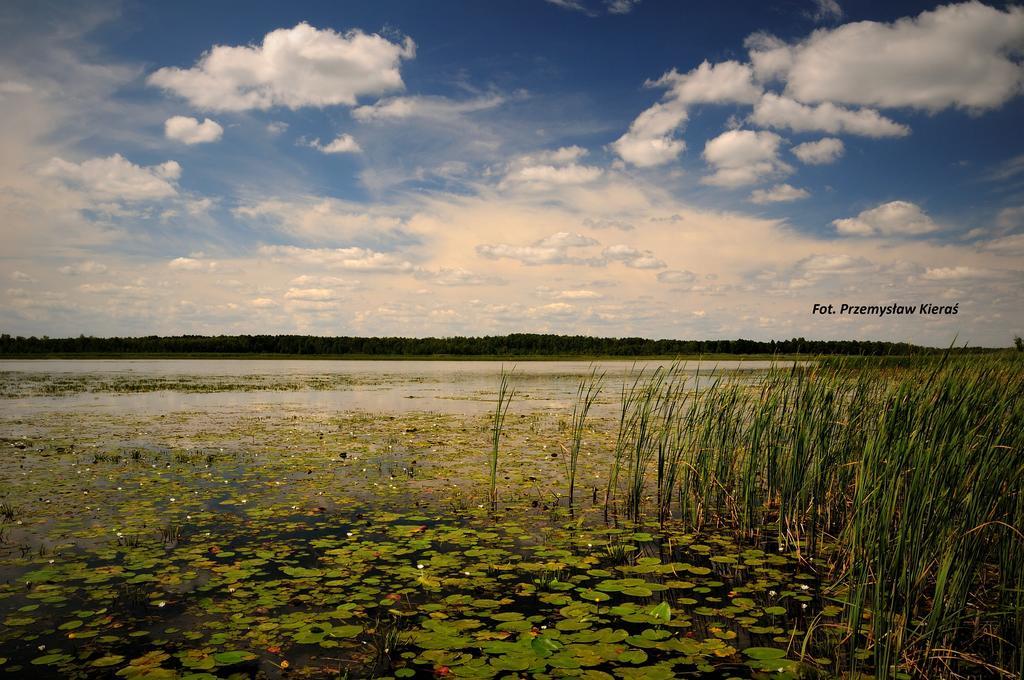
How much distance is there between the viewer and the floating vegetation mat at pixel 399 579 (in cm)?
497

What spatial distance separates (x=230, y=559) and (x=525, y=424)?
40.7ft

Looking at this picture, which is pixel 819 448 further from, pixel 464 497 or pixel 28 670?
pixel 28 670

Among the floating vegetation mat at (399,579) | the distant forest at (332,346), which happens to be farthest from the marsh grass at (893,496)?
the distant forest at (332,346)

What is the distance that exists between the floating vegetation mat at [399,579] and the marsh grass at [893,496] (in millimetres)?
149

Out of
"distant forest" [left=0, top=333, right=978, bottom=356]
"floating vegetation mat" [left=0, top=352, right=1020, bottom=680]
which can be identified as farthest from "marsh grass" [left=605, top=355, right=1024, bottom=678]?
"distant forest" [left=0, top=333, right=978, bottom=356]

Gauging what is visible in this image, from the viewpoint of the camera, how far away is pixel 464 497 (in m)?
10.4

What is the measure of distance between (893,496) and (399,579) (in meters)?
5.00

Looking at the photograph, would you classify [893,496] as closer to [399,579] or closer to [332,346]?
[399,579]

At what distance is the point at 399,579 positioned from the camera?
21.9ft

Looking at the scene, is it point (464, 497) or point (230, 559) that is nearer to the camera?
point (230, 559)

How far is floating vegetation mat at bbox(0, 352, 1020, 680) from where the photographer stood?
497 centimetres

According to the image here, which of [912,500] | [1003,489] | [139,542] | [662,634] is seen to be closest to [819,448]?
[1003,489]

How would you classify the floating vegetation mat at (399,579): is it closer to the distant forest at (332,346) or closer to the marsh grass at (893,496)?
the marsh grass at (893,496)

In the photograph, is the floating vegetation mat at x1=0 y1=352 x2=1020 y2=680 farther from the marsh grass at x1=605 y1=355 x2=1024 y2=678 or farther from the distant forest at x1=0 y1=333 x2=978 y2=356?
the distant forest at x1=0 y1=333 x2=978 y2=356
